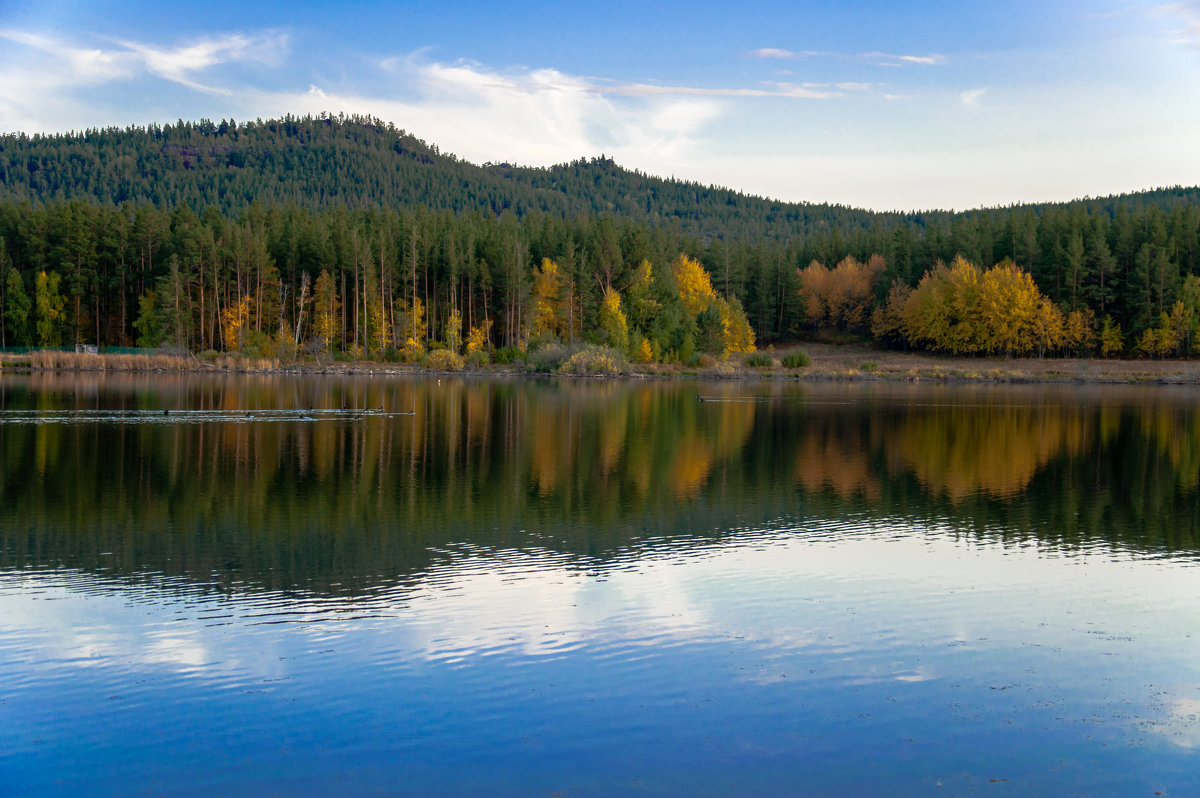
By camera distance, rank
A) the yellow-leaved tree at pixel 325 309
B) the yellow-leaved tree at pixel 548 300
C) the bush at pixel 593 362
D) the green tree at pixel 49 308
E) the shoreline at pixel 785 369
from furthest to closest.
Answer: the yellow-leaved tree at pixel 548 300, the yellow-leaved tree at pixel 325 309, the green tree at pixel 49 308, the bush at pixel 593 362, the shoreline at pixel 785 369

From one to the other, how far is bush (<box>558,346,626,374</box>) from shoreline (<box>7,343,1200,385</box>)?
585mm

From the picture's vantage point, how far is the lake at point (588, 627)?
271 inches

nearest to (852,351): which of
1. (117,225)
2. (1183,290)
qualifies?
(1183,290)

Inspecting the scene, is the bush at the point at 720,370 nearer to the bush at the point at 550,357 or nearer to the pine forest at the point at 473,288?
the pine forest at the point at 473,288

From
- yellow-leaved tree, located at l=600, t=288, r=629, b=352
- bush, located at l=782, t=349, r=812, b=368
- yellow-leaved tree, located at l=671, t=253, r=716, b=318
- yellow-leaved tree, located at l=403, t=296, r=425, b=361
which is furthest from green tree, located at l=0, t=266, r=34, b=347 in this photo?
bush, located at l=782, t=349, r=812, b=368

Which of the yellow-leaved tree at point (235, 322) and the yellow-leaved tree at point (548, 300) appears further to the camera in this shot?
the yellow-leaved tree at point (548, 300)

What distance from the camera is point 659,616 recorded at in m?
10.5

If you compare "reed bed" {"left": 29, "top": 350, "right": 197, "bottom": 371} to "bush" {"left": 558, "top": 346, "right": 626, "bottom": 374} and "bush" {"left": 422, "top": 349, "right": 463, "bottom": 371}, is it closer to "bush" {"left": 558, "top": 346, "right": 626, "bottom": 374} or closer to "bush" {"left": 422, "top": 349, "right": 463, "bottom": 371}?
"bush" {"left": 422, "top": 349, "right": 463, "bottom": 371}

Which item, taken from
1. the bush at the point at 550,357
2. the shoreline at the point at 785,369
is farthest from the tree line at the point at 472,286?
the bush at the point at 550,357

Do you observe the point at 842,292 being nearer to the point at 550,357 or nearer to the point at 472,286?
the point at 472,286

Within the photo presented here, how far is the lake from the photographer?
22.6 feet

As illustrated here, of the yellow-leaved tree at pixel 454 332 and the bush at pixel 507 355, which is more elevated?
the yellow-leaved tree at pixel 454 332

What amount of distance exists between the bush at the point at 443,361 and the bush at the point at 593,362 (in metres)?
9.94

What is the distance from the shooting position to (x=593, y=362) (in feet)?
249
